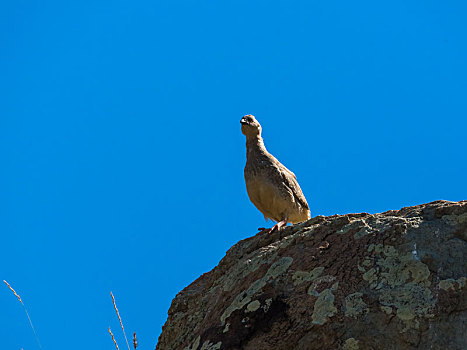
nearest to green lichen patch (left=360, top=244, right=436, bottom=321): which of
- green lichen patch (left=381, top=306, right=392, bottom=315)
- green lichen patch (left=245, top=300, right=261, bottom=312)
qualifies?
green lichen patch (left=381, top=306, right=392, bottom=315)

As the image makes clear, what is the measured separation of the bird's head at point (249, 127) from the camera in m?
9.15

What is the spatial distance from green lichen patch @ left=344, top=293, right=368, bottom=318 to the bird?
4.32 m

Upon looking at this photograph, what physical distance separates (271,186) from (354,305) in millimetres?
4488

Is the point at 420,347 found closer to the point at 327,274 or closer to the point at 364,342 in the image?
the point at 364,342

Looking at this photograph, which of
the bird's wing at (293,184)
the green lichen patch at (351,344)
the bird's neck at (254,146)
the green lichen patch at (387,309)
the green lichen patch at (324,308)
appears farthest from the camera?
the bird's neck at (254,146)

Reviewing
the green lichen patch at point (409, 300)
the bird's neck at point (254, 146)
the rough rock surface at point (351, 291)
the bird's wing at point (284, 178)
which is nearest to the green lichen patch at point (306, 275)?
the rough rock surface at point (351, 291)

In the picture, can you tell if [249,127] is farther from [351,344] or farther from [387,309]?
[351,344]

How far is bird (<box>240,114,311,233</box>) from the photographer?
8484mm

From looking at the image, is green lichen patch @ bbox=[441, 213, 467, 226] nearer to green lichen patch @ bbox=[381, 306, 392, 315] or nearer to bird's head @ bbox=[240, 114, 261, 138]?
green lichen patch @ bbox=[381, 306, 392, 315]

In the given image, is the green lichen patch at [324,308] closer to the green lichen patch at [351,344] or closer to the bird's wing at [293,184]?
the green lichen patch at [351,344]

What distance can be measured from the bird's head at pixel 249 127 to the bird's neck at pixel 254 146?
2.4 inches

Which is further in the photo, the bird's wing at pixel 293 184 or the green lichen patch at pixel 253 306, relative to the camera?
the bird's wing at pixel 293 184

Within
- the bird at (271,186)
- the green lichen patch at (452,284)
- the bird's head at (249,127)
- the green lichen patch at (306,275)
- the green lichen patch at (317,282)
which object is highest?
the bird's head at (249,127)

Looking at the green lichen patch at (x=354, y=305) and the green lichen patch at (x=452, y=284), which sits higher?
the green lichen patch at (x=354, y=305)
